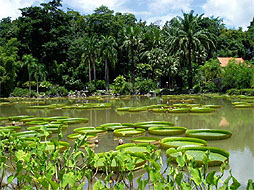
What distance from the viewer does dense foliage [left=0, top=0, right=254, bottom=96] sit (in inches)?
1496

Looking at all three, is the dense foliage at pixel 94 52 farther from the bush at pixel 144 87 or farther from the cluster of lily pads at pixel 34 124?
the cluster of lily pads at pixel 34 124

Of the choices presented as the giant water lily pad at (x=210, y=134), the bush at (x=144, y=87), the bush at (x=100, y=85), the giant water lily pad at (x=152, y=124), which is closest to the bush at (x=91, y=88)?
the bush at (x=100, y=85)

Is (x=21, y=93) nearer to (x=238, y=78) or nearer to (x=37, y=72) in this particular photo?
(x=37, y=72)

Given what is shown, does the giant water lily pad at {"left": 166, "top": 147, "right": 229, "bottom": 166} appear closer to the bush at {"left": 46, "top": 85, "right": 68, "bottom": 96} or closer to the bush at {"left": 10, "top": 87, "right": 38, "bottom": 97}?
the bush at {"left": 46, "top": 85, "right": 68, "bottom": 96}

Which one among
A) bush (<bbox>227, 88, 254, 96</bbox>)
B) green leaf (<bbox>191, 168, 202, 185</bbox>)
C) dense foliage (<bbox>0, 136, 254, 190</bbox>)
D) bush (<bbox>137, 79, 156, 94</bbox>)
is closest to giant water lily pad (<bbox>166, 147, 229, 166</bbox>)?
dense foliage (<bbox>0, 136, 254, 190</bbox>)

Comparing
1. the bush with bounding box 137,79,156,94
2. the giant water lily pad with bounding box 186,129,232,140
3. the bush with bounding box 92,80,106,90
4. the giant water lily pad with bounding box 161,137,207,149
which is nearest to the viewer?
the giant water lily pad with bounding box 161,137,207,149

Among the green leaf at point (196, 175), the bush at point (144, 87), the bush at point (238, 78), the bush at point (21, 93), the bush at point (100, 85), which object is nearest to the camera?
the green leaf at point (196, 175)

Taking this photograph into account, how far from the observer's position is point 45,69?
147 ft

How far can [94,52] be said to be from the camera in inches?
1585

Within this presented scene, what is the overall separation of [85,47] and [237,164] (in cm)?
3639

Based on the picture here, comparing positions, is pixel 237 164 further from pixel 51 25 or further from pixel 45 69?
pixel 51 25

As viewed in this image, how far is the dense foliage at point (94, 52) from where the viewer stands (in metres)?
38.0

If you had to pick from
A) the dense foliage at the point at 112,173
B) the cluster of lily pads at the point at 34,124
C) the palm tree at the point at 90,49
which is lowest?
the cluster of lily pads at the point at 34,124

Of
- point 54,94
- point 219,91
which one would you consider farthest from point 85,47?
point 219,91
